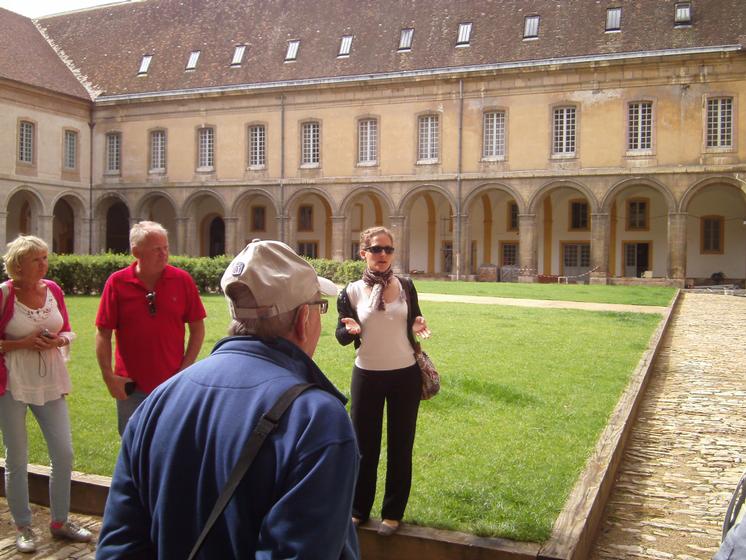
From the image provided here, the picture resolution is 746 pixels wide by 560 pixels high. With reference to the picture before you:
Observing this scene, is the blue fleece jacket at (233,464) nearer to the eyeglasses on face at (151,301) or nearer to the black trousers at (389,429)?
the black trousers at (389,429)

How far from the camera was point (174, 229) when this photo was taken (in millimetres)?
40688

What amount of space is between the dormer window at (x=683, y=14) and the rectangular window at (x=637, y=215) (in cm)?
844

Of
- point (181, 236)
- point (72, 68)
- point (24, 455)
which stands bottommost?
point (24, 455)

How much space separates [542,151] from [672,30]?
6.65 m

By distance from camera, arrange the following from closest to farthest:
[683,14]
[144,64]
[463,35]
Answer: [683,14] → [463,35] → [144,64]

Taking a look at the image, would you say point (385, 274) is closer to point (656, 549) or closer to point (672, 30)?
point (656, 549)

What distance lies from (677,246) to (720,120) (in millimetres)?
5010

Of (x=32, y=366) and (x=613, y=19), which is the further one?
(x=613, y=19)

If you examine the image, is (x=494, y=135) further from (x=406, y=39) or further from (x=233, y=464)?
(x=233, y=464)

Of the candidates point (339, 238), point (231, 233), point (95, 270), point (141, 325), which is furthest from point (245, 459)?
point (231, 233)

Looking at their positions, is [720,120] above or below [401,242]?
above

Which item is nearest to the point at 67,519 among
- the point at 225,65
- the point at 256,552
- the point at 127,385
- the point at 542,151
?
the point at 127,385

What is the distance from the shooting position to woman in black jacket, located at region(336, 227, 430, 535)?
4.77m

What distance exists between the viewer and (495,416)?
7633 mm
